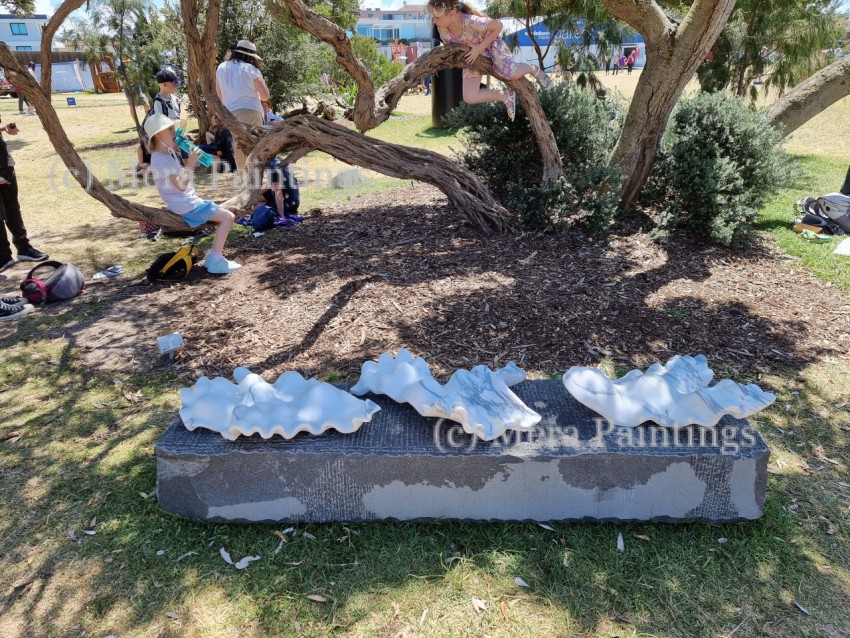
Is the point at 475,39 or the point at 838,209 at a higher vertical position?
the point at 475,39

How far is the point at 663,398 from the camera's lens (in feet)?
9.47

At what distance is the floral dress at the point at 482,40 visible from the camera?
5973mm

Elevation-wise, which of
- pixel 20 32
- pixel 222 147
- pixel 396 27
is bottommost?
pixel 222 147

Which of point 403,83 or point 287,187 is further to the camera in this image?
point 287,187

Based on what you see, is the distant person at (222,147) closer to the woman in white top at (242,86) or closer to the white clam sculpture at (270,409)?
the woman in white top at (242,86)

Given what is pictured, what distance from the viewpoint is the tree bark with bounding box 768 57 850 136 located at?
22.7 feet

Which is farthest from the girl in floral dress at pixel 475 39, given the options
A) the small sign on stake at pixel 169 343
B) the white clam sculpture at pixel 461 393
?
the white clam sculpture at pixel 461 393

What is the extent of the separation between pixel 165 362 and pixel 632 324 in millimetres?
3539

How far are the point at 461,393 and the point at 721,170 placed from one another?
15.6 ft

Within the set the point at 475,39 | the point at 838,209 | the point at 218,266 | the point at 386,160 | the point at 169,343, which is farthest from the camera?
the point at 838,209

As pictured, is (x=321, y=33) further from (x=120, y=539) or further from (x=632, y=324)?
(x=120, y=539)

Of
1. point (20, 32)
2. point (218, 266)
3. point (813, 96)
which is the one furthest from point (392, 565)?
point (20, 32)

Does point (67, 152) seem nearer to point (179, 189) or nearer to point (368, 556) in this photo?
point (179, 189)

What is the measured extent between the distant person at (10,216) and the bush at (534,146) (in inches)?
194
